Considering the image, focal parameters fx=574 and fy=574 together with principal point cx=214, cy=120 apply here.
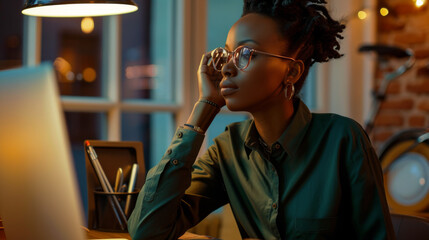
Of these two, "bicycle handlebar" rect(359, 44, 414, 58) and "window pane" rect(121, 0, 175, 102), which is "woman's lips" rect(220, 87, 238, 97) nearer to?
"window pane" rect(121, 0, 175, 102)

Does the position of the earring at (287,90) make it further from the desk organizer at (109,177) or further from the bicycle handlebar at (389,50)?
the bicycle handlebar at (389,50)

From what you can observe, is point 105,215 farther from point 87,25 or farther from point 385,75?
point 385,75

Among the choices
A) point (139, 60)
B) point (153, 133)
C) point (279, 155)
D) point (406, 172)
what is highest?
point (139, 60)

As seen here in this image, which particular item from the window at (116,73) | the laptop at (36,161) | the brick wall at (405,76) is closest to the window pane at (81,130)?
the window at (116,73)

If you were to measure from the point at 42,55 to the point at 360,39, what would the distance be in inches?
83.3

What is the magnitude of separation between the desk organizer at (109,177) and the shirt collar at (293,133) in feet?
1.00

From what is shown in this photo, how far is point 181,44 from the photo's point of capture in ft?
8.84

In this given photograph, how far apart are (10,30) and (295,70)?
4.25 ft

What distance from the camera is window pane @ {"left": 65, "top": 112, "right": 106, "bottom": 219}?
7.83ft

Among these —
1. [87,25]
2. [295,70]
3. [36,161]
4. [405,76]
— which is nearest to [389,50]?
[405,76]

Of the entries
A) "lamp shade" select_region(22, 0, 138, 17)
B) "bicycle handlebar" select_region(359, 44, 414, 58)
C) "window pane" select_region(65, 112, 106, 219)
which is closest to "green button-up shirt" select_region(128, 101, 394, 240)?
"lamp shade" select_region(22, 0, 138, 17)

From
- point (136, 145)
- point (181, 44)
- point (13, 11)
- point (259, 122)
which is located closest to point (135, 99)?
point (181, 44)

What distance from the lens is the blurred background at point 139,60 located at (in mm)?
2295

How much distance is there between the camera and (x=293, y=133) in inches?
52.3
